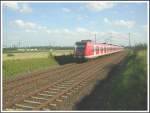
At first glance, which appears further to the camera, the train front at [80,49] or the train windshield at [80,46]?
the train windshield at [80,46]

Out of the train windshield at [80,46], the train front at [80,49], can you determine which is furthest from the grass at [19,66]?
the train windshield at [80,46]

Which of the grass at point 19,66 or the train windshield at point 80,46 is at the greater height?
the train windshield at point 80,46

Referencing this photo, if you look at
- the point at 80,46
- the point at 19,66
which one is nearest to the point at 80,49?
the point at 80,46

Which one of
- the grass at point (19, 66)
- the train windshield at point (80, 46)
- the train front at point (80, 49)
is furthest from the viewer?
the train windshield at point (80, 46)

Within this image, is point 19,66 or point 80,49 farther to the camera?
point 80,49

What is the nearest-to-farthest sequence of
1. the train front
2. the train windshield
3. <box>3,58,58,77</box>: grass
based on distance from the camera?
<box>3,58,58,77</box>: grass, the train front, the train windshield

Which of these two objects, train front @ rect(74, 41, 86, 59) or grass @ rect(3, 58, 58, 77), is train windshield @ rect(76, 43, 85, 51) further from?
grass @ rect(3, 58, 58, 77)

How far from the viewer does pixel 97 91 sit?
14141mm

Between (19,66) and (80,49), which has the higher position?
(80,49)

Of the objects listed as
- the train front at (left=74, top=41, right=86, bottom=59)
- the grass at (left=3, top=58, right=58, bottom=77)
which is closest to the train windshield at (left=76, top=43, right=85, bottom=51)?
the train front at (left=74, top=41, right=86, bottom=59)

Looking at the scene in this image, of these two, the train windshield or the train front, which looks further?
the train windshield

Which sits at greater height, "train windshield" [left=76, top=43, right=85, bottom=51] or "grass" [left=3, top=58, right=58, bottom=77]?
"train windshield" [left=76, top=43, right=85, bottom=51]

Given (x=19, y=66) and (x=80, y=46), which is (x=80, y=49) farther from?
(x=19, y=66)

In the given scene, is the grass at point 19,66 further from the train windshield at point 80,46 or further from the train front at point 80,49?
the train windshield at point 80,46
